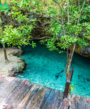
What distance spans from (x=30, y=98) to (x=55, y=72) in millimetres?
4424

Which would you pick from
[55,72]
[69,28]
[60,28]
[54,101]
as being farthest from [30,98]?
[55,72]

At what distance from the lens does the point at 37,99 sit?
267cm

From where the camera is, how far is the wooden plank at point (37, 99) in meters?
2.45

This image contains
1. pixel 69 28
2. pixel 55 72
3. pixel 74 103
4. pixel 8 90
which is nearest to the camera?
pixel 74 103

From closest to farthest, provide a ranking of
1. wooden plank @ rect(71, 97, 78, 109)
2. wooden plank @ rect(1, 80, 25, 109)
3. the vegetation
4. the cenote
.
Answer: wooden plank @ rect(71, 97, 78, 109) → wooden plank @ rect(1, 80, 25, 109) → the vegetation → the cenote

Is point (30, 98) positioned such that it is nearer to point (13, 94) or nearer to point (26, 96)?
point (26, 96)

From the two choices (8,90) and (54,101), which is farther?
(8,90)

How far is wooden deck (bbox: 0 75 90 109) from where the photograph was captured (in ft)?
8.04

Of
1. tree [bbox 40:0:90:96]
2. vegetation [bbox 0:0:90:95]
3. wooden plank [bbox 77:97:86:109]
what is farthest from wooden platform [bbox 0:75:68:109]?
vegetation [bbox 0:0:90:95]

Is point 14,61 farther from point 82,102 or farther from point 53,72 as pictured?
point 82,102

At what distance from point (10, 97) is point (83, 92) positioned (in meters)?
4.26

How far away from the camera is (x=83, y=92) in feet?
17.2

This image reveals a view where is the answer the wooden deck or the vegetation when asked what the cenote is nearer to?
the vegetation

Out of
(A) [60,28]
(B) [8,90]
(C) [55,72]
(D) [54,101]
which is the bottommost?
(C) [55,72]
